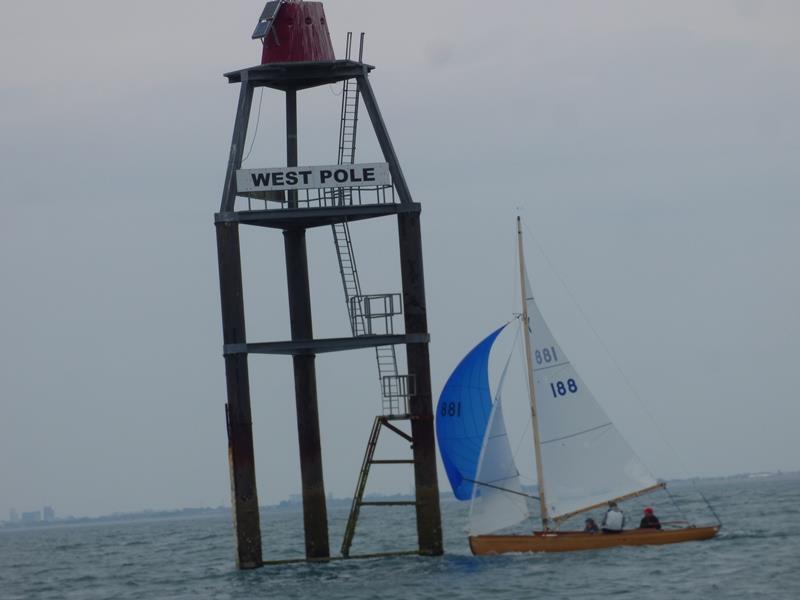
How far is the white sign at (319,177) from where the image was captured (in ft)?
134

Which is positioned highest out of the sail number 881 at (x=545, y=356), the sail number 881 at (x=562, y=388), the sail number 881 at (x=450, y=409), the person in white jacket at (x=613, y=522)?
the sail number 881 at (x=545, y=356)

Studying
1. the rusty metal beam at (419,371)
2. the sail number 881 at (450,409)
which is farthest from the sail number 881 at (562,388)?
the rusty metal beam at (419,371)

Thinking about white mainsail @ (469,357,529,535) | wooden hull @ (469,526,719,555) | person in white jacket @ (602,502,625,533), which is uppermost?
white mainsail @ (469,357,529,535)

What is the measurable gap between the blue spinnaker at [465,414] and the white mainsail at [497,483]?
21cm

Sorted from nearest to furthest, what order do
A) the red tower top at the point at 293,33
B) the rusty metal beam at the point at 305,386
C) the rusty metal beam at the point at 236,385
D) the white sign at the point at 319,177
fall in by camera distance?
the rusty metal beam at the point at 236,385 < the white sign at the point at 319,177 < the red tower top at the point at 293,33 < the rusty metal beam at the point at 305,386

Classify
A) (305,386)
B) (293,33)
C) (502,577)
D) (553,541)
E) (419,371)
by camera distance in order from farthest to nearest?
(553,541), (305,386), (293,33), (419,371), (502,577)

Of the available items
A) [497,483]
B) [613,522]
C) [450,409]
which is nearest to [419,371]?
[450,409]

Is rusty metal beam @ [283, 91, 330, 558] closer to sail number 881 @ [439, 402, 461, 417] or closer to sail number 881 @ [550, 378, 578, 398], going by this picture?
sail number 881 @ [439, 402, 461, 417]

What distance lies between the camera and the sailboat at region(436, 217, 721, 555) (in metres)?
42.2

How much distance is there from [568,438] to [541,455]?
35.9 inches

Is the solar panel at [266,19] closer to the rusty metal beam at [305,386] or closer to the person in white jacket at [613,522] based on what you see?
the rusty metal beam at [305,386]

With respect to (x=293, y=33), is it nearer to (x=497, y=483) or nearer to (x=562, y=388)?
(x=562, y=388)

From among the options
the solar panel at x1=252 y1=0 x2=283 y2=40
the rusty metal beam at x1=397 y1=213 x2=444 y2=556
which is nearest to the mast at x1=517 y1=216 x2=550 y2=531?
the rusty metal beam at x1=397 y1=213 x2=444 y2=556

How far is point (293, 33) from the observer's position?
1650 inches
